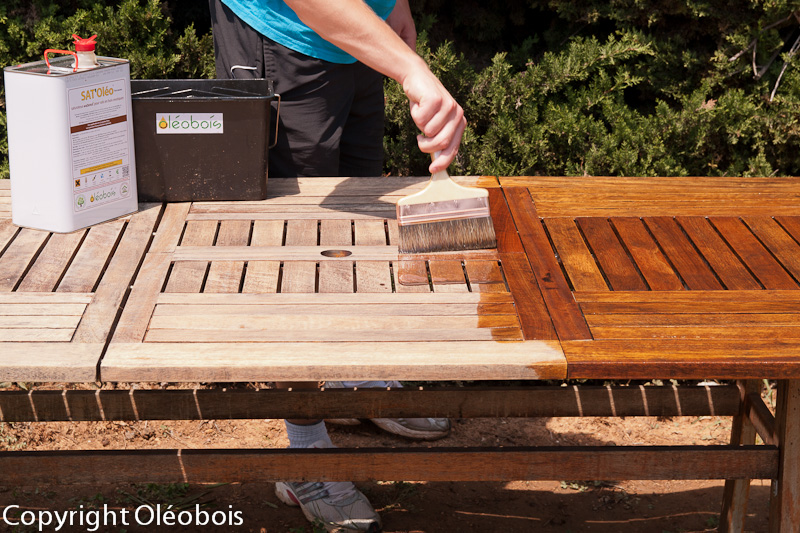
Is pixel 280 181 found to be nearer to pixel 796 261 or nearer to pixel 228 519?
pixel 228 519

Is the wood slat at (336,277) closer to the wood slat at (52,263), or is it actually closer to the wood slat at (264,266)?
the wood slat at (264,266)

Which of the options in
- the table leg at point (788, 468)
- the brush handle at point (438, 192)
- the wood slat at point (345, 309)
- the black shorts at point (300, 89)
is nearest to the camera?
the wood slat at point (345, 309)

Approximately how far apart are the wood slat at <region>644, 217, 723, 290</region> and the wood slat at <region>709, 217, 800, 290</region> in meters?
0.11

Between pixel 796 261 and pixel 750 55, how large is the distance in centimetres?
230

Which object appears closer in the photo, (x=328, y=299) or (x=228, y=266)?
(x=328, y=299)

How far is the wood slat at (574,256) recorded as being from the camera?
184cm

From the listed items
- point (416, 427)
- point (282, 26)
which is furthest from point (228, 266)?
point (416, 427)

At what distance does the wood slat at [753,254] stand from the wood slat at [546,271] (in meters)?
0.46

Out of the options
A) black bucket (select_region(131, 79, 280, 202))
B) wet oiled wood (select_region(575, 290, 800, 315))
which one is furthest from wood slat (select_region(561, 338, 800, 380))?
black bucket (select_region(131, 79, 280, 202))

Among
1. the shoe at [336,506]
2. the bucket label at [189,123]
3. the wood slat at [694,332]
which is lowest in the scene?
the shoe at [336,506]

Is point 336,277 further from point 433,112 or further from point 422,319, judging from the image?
point 433,112

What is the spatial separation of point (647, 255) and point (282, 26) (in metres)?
1.18

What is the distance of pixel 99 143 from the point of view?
199 cm

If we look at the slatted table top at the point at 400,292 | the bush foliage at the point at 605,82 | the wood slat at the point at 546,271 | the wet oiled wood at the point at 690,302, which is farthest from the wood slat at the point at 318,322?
the bush foliage at the point at 605,82
